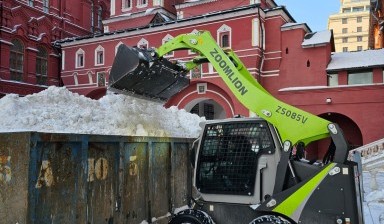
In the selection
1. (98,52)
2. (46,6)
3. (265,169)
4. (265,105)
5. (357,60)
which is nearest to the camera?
(265,169)

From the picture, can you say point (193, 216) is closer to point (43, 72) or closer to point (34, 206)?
point (34, 206)

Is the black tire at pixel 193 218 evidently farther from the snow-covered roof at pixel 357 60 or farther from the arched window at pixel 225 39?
the arched window at pixel 225 39

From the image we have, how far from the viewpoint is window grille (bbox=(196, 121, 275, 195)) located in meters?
5.36

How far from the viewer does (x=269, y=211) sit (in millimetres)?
5105

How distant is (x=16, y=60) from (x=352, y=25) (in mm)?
100418

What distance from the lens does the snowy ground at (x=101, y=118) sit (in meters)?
9.80

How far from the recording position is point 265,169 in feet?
17.3

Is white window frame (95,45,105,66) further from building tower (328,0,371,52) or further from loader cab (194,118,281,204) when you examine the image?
building tower (328,0,371,52)

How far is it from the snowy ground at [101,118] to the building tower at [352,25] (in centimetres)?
10251

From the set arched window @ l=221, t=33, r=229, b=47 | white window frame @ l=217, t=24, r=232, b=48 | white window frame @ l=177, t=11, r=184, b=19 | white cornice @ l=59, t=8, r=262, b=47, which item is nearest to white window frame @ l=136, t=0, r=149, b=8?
white window frame @ l=177, t=11, r=184, b=19

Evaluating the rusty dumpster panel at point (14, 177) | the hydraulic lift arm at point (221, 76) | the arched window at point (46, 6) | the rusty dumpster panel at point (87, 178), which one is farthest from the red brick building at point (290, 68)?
the rusty dumpster panel at point (14, 177)

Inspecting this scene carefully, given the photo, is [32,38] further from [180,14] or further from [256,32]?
[256,32]

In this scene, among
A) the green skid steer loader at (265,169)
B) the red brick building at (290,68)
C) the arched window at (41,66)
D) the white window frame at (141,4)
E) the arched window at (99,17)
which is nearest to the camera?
the green skid steer loader at (265,169)

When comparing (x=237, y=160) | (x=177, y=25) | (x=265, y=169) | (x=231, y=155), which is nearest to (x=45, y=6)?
(x=177, y=25)
